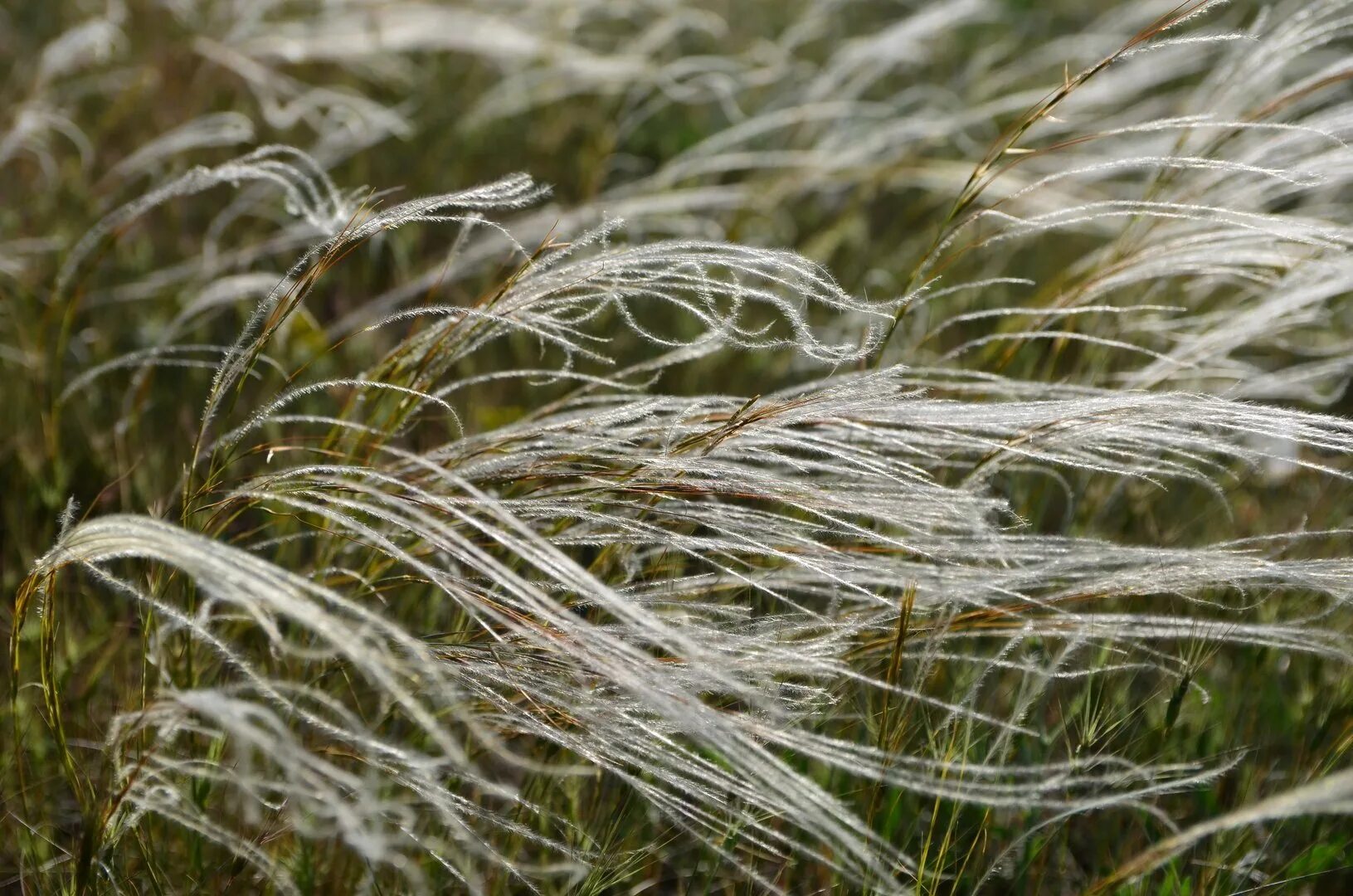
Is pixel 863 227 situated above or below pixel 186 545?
below

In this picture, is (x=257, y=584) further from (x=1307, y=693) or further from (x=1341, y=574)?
(x=1307, y=693)

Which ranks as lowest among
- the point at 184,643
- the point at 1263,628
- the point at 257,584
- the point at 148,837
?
the point at 148,837

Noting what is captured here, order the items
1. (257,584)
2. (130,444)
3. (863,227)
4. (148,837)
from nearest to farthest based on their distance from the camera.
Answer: (257,584), (148,837), (130,444), (863,227)

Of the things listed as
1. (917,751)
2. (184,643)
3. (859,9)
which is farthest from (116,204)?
(859,9)

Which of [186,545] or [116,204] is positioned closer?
[186,545]

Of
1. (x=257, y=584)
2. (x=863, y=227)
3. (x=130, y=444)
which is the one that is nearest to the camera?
(x=257, y=584)

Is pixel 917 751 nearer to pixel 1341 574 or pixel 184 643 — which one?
pixel 1341 574
